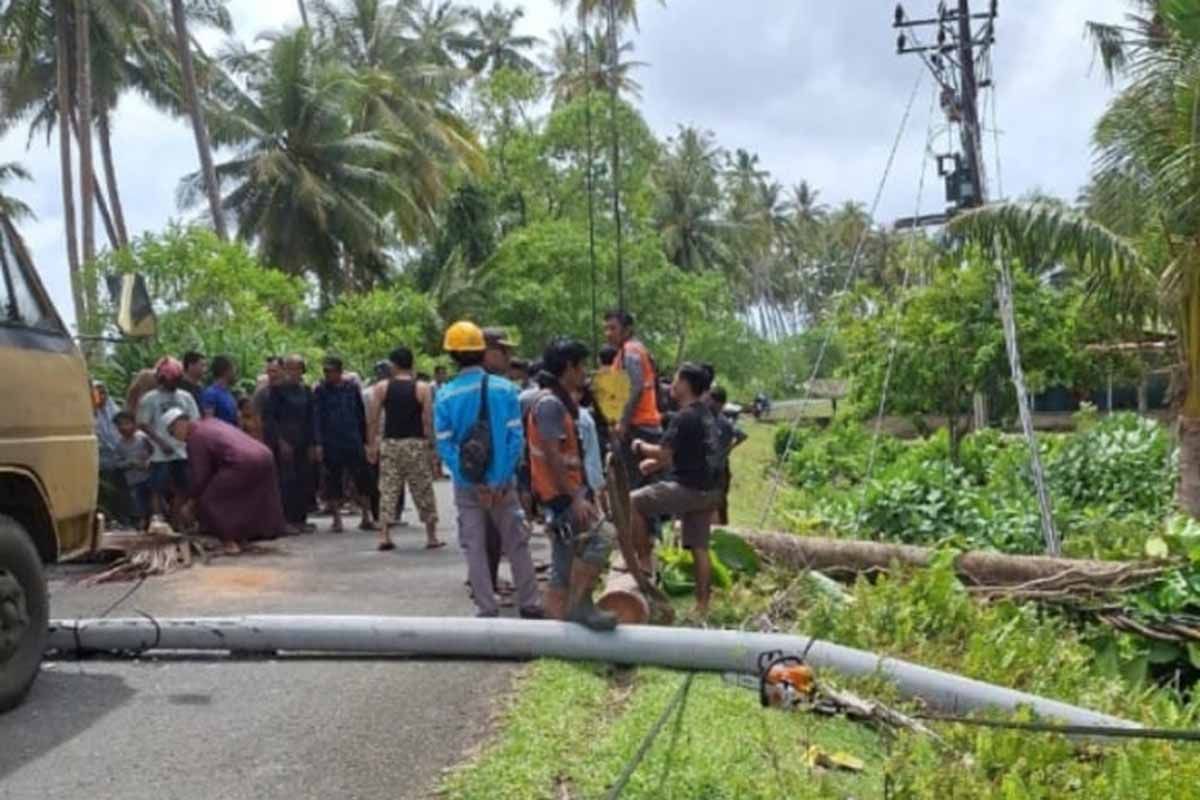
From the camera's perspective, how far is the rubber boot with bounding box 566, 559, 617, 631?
22.7 feet

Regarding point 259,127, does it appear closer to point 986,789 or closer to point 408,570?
point 408,570

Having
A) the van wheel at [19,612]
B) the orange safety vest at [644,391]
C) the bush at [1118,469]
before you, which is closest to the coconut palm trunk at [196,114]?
the bush at [1118,469]

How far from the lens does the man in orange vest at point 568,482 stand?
696 cm

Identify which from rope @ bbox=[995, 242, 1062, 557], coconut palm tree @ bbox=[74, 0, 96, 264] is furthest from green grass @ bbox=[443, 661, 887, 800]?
coconut palm tree @ bbox=[74, 0, 96, 264]

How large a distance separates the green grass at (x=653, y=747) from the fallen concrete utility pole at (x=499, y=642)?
0.41ft

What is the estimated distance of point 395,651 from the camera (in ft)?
22.9

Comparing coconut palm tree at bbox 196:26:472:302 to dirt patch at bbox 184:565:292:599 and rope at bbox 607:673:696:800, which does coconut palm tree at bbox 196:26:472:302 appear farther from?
rope at bbox 607:673:696:800

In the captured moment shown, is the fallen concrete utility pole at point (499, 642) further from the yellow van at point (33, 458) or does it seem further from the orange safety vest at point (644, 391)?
the orange safety vest at point (644, 391)

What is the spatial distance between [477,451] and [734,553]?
285 centimetres

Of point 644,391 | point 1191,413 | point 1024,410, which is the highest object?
point 644,391

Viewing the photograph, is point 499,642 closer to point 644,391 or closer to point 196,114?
point 644,391

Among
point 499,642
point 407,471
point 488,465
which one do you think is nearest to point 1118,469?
point 407,471

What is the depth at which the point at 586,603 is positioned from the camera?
23.0 ft

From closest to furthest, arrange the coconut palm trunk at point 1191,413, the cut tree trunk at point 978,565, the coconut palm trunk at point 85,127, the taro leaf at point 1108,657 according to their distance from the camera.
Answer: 1. the taro leaf at point 1108,657
2. the cut tree trunk at point 978,565
3. the coconut palm trunk at point 1191,413
4. the coconut palm trunk at point 85,127
